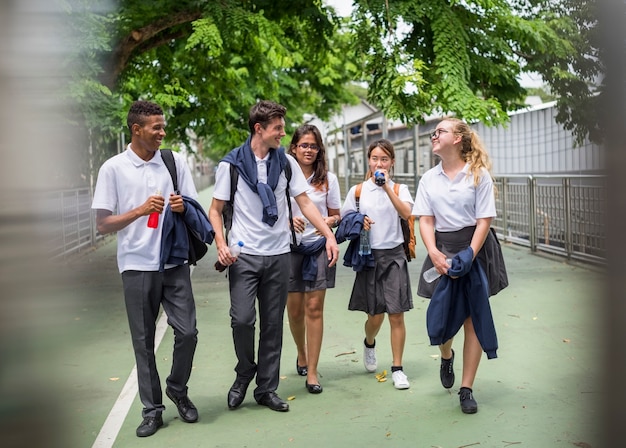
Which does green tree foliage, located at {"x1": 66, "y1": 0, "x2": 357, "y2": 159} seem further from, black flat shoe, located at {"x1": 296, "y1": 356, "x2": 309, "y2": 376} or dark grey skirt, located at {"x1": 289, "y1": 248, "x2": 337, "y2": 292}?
black flat shoe, located at {"x1": 296, "y1": 356, "x2": 309, "y2": 376}

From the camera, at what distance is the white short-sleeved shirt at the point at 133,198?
455 cm

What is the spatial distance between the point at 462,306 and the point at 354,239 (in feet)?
3.15

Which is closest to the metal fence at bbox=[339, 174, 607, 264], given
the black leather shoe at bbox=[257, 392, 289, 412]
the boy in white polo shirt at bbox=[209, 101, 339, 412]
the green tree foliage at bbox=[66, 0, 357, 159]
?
the green tree foliage at bbox=[66, 0, 357, 159]

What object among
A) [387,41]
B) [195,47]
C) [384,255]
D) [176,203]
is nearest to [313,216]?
[384,255]

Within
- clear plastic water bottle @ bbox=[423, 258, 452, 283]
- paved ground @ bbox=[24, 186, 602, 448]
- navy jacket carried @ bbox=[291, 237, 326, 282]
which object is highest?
navy jacket carried @ bbox=[291, 237, 326, 282]

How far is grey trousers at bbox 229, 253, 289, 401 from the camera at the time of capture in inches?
196

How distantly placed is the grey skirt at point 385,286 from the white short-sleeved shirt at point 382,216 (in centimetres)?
6

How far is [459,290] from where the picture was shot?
4980 mm

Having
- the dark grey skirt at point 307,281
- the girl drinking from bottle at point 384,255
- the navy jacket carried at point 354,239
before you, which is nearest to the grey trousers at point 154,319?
the dark grey skirt at point 307,281

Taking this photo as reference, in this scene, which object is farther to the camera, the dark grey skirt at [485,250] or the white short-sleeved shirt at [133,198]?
the dark grey skirt at [485,250]

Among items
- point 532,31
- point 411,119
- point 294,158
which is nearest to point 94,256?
point 411,119

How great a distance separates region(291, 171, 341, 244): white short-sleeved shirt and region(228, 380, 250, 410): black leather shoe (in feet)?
3.46

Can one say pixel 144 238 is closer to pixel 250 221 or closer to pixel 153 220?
pixel 153 220

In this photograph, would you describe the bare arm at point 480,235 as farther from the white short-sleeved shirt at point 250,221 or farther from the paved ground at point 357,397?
the white short-sleeved shirt at point 250,221
